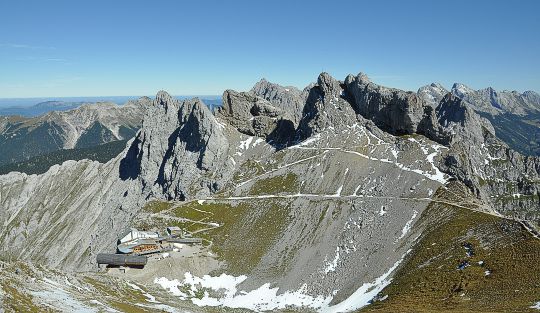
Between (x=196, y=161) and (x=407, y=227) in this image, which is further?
(x=196, y=161)

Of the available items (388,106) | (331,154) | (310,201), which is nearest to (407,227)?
(310,201)

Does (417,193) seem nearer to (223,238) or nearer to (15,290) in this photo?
(223,238)

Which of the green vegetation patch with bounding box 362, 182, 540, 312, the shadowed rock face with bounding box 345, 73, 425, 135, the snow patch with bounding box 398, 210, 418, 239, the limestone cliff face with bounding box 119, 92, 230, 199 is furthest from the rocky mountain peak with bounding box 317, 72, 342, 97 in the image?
the green vegetation patch with bounding box 362, 182, 540, 312

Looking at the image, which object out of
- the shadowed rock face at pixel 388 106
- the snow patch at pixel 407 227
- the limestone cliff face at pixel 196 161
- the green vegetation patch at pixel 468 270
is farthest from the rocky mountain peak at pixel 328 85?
the green vegetation patch at pixel 468 270

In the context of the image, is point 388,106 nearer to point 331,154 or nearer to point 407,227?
point 331,154

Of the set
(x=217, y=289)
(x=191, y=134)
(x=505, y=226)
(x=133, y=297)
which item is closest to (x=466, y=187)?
(x=505, y=226)

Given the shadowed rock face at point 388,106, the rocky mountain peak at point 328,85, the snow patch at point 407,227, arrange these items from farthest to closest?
the rocky mountain peak at point 328,85 → the shadowed rock face at point 388,106 → the snow patch at point 407,227

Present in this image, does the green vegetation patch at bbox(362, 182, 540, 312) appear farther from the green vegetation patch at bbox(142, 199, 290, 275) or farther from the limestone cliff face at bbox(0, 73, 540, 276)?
the green vegetation patch at bbox(142, 199, 290, 275)

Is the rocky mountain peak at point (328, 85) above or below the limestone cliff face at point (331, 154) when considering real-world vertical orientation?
above

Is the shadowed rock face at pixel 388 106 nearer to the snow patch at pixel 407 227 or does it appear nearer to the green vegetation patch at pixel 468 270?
the snow patch at pixel 407 227

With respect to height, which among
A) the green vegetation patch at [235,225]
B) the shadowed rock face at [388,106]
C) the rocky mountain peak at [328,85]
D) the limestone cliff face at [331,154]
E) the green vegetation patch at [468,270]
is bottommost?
the green vegetation patch at [235,225]

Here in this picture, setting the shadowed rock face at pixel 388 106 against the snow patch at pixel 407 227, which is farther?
the shadowed rock face at pixel 388 106
